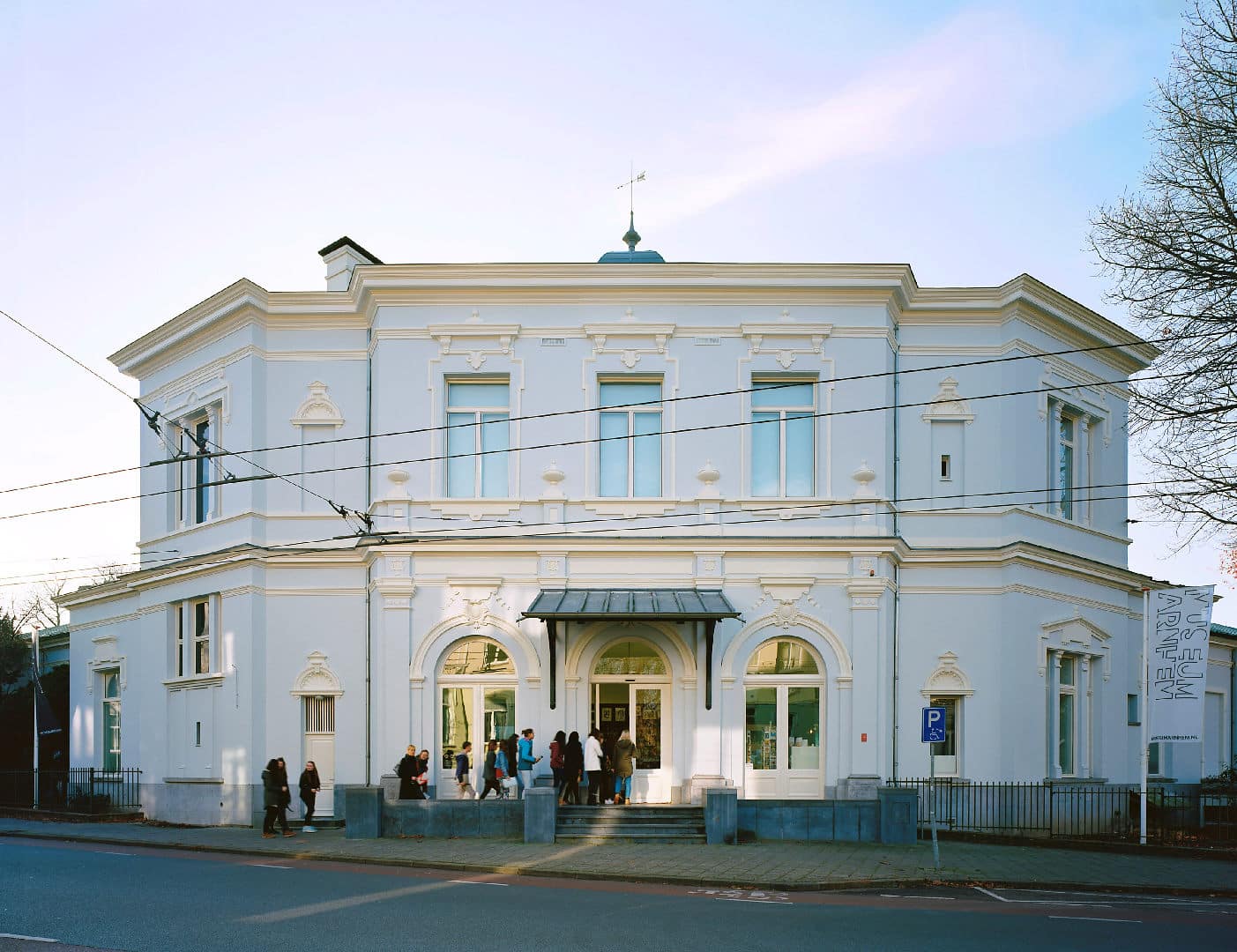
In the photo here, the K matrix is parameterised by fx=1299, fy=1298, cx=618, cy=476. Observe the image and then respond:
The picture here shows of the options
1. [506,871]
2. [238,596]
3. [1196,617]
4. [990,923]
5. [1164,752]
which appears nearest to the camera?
[990,923]

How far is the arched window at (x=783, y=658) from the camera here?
26094mm

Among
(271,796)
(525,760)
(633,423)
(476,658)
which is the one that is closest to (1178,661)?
(633,423)

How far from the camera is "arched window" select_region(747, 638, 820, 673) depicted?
2609cm

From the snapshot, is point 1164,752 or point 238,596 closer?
point 238,596

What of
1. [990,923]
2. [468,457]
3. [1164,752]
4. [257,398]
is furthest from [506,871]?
[1164,752]

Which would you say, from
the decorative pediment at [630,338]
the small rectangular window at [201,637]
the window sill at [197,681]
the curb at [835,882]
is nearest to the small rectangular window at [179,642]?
the window sill at [197,681]

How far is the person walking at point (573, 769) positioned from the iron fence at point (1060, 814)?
6.43 m

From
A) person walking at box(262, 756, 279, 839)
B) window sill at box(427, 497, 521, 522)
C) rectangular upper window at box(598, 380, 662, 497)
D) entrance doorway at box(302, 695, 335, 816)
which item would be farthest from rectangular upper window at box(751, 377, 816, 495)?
person walking at box(262, 756, 279, 839)

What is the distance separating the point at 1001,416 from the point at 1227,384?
779cm

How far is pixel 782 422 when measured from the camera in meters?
26.5

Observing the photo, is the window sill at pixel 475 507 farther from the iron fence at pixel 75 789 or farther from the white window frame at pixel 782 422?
the iron fence at pixel 75 789

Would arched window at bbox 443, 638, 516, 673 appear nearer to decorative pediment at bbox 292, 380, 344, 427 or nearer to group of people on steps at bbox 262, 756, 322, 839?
group of people on steps at bbox 262, 756, 322, 839

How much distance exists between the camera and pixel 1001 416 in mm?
27500

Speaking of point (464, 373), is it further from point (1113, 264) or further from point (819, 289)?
point (1113, 264)
